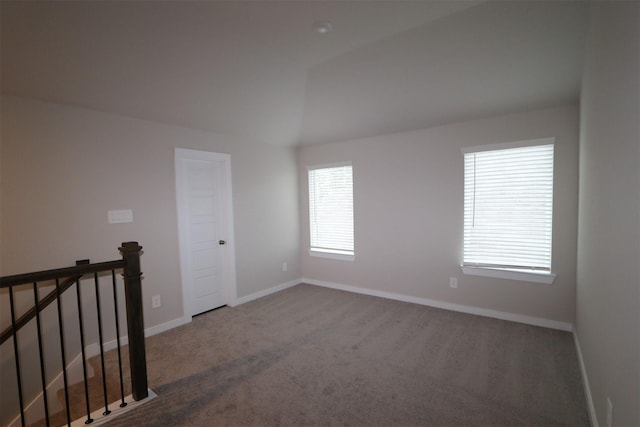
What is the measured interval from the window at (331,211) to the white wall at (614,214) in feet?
9.86

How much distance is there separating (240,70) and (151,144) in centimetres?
134

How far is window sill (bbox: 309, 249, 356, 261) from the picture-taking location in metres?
4.69

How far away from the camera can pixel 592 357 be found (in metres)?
1.95

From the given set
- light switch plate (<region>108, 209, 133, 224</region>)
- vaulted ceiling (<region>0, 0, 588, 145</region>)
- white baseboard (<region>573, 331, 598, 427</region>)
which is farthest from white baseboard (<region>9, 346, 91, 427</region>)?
white baseboard (<region>573, 331, 598, 427</region>)

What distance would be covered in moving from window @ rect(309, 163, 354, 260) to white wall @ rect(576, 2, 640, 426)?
3005 mm

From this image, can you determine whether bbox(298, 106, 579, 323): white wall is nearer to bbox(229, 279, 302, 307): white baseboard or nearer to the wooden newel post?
bbox(229, 279, 302, 307): white baseboard

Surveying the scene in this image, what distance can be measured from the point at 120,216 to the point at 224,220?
1.30 metres

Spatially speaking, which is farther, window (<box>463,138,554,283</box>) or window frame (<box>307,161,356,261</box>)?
window frame (<box>307,161,356,261</box>)

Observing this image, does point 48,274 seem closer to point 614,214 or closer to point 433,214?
point 614,214

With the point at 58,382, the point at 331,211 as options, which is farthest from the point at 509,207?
the point at 58,382

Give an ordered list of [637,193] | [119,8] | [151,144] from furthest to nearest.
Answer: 1. [151,144]
2. [119,8]
3. [637,193]

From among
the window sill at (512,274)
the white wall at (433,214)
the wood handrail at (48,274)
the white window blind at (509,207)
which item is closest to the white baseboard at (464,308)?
the white wall at (433,214)

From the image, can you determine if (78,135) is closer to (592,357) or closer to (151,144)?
(151,144)

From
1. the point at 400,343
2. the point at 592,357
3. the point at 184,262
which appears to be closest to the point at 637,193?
the point at 592,357
